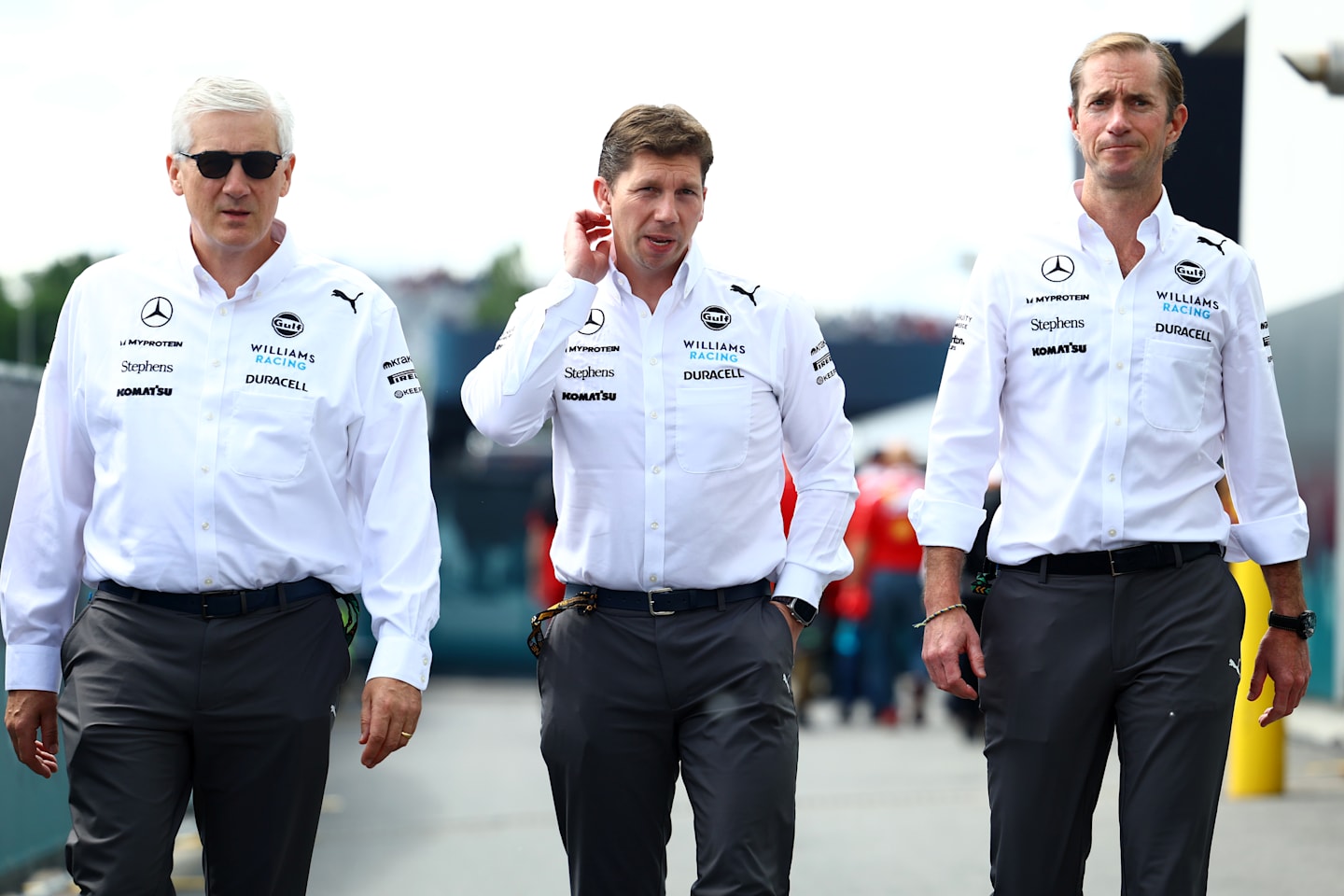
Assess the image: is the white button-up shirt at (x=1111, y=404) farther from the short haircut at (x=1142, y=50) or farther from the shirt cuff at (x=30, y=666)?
the shirt cuff at (x=30, y=666)

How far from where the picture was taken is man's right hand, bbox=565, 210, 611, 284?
13.3ft

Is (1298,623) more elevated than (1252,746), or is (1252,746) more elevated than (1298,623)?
(1298,623)

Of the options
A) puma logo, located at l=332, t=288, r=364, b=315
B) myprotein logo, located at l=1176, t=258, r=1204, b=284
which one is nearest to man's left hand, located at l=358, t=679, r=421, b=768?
puma logo, located at l=332, t=288, r=364, b=315

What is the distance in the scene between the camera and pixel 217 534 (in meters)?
3.62

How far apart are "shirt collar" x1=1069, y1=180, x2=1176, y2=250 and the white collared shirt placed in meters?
A: 1.67

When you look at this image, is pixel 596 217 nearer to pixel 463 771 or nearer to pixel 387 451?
pixel 387 451

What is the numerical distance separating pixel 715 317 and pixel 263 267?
3.64 ft

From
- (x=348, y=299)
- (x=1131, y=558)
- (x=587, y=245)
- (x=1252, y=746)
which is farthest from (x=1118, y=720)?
(x=1252, y=746)

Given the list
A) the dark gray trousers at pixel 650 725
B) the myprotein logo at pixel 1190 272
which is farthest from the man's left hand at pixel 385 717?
the myprotein logo at pixel 1190 272

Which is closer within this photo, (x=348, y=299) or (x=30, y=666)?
(x=30, y=666)

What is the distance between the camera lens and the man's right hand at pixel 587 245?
→ 4.04 metres

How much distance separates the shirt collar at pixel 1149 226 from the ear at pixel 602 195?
1.15 metres

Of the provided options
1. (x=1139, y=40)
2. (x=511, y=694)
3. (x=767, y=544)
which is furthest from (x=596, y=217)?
(x=511, y=694)

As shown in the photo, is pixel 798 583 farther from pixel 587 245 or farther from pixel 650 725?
pixel 587 245
